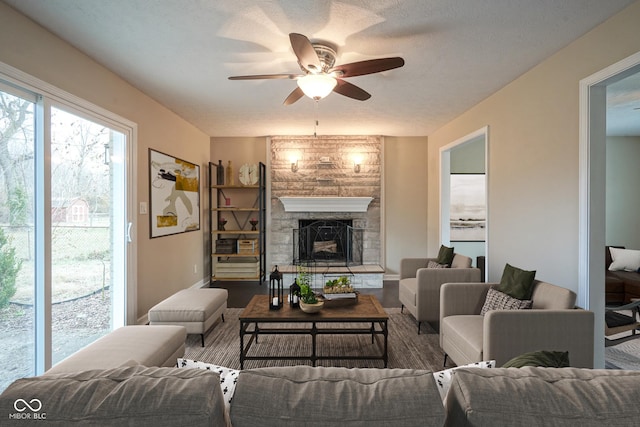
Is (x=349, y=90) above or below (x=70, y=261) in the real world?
above

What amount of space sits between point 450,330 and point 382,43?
230 cm

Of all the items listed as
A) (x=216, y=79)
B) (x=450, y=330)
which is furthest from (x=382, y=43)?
(x=450, y=330)

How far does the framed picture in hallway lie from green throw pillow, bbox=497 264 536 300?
11.2 ft

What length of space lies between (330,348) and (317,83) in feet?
7.52

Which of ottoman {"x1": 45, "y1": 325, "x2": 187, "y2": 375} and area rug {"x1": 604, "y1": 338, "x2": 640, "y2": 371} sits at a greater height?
ottoman {"x1": 45, "y1": 325, "x2": 187, "y2": 375}

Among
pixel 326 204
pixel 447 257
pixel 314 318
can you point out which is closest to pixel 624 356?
pixel 447 257

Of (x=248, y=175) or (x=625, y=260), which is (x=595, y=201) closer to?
(x=625, y=260)

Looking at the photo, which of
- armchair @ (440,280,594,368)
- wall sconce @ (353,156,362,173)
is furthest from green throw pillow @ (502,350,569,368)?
wall sconce @ (353,156,362,173)

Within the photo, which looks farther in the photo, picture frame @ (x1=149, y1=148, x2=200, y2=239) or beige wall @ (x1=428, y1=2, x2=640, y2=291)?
picture frame @ (x1=149, y1=148, x2=200, y2=239)

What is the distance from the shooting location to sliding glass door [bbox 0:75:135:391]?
Result: 6.67ft

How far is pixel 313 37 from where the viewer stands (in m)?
2.38

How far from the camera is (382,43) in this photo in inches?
96.8

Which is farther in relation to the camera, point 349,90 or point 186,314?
point 186,314

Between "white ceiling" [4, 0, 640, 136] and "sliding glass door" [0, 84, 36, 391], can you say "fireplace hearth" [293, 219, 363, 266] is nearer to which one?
"white ceiling" [4, 0, 640, 136]
